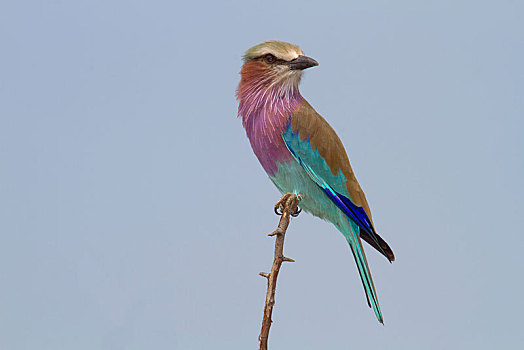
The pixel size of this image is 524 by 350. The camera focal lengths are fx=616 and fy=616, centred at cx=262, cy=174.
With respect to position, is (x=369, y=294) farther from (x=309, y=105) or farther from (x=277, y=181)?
(x=309, y=105)

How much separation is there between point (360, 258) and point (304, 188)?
403mm

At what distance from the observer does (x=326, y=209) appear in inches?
105

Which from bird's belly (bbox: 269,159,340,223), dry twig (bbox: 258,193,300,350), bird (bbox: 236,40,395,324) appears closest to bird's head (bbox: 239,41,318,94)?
bird (bbox: 236,40,395,324)

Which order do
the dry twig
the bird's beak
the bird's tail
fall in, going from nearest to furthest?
the dry twig → the bird's beak → the bird's tail

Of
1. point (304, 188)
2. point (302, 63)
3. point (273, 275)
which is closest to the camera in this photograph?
point (273, 275)

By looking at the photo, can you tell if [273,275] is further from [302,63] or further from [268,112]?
[302,63]

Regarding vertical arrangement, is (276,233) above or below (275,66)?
below

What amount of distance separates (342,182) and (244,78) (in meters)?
0.62

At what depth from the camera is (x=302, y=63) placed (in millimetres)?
2523

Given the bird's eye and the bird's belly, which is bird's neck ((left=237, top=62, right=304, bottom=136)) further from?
the bird's belly

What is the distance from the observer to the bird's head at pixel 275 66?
2.54 meters

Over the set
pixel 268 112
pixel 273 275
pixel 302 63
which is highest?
pixel 302 63

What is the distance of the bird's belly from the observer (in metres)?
2.60

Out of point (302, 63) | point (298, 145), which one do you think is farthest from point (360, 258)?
point (302, 63)
